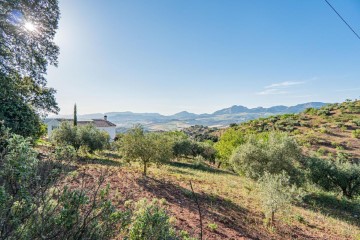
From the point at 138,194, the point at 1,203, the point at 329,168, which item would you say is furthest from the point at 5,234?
the point at 329,168

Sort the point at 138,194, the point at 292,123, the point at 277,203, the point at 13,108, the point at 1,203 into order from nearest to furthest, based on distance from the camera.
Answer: the point at 1,203, the point at 13,108, the point at 138,194, the point at 277,203, the point at 292,123

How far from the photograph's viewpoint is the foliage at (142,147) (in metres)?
16.5

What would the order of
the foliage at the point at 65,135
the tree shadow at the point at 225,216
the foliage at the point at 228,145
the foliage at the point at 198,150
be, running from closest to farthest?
the tree shadow at the point at 225,216, the foliage at the point at 65,135, the foliage at the point at 228,145, the foliage at the point at 198,150

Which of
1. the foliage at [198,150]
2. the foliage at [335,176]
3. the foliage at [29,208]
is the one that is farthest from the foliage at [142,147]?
the foliage at [198,150]

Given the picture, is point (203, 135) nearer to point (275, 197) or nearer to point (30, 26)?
point (275, 197)

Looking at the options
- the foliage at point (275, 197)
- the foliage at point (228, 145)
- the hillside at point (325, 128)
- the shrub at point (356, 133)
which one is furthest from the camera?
the shrub at point (356, 133)

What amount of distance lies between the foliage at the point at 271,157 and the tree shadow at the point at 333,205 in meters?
3.17

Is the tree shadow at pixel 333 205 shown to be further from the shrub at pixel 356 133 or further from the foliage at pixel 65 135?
the shrub at pixel 356 133

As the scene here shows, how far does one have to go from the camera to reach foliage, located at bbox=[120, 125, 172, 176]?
16547 mm

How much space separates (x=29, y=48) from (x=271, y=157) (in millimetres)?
21094

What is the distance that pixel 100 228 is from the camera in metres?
3.50

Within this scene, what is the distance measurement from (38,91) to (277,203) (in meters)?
15.2

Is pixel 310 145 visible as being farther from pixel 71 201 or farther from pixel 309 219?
pixel 71 201

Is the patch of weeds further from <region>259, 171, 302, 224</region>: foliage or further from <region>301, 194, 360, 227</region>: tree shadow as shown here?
<region>301, 194, 360, 227</region>: tree shadow
